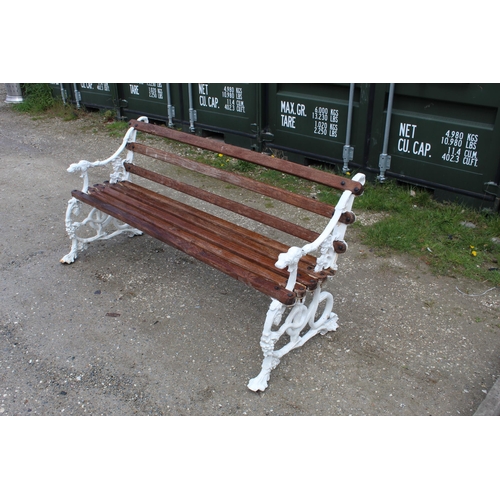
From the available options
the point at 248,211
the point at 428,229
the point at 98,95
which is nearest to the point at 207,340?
the point at 248,211

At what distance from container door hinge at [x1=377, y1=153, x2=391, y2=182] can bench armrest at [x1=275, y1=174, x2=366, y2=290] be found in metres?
2.54

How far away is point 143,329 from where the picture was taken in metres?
3.56

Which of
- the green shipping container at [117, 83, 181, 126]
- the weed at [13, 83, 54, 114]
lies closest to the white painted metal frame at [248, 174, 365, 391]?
the green shipping container at [117, 83, 181, 126]

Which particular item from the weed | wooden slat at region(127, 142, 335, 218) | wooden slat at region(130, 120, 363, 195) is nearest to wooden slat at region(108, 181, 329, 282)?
wooden slat at region(127, 142, 335, 218)

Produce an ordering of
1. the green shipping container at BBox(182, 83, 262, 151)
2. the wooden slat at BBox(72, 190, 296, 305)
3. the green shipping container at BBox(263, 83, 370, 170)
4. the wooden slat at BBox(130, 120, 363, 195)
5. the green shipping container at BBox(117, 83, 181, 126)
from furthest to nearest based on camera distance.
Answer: the green shipping container at BBox(117, 83, 181, 126) → the green shipping container at BBox(182, 83, 262, 151) → the green shipping container at BBox(263, 83, 370, 170) → the wooden slat at BBox(130, 120, 363, 195) → the wooden slat at BBox(72, 190, 296, 305)

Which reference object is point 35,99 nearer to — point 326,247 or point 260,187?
point 260,187

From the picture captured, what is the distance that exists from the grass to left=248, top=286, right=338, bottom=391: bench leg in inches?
49.5

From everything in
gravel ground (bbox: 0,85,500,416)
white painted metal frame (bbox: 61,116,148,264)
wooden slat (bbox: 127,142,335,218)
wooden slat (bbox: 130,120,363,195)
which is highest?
wooden slat (bbox: 130,120,363,195)

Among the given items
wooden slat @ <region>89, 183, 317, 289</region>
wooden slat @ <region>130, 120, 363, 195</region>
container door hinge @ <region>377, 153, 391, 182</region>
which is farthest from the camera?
container door hinge @ <region>377, 153, 391, 182</region>

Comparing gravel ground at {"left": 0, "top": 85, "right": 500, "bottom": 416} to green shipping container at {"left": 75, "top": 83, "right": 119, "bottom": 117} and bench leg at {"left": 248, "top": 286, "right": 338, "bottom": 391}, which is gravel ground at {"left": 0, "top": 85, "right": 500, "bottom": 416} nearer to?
bench leg at {"left": 248, "top": 286, "right": 338, "bottom": 391}

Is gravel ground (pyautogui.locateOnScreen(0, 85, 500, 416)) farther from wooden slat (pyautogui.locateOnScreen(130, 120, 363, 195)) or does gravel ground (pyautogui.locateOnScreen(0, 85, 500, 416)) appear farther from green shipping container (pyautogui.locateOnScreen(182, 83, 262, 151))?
green shipping container (pyautogui.locateOnScreen(182, 83, 262, 151))

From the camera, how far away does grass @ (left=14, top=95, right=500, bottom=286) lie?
4293 mm

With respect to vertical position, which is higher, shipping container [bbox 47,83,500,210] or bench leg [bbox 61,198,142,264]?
shipping container [bbox 47,83,500,210]

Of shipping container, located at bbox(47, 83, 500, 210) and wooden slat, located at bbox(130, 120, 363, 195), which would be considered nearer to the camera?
wooden slat, located at bbox(130, 120, 363, 195)
